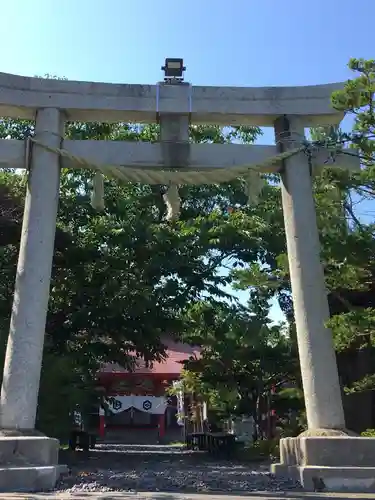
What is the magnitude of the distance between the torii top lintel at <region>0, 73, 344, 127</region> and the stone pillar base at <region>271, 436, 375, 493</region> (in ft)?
16.6

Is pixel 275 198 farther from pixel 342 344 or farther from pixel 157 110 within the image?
pixel 342 344

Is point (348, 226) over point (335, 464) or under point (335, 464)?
over

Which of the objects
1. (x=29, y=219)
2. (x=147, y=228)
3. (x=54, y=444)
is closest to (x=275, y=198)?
(x=147, y=228)

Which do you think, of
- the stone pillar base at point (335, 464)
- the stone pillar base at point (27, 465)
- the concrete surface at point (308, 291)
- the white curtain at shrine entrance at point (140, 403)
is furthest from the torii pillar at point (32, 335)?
the white curtain at shrine entrance at point (140, 403)

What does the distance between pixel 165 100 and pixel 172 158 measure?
3.18 ft

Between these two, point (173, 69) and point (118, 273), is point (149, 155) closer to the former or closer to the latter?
point (173, 69)

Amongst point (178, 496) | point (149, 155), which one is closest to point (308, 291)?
point (149, 155)

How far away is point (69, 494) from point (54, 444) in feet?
3.70

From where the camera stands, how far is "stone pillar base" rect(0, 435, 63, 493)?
21.6ft

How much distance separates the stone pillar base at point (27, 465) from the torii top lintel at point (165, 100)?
5117 mm

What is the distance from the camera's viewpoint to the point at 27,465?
685 cm

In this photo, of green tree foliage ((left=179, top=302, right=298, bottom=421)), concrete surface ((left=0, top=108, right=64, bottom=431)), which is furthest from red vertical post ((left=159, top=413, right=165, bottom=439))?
concrete surface ((left=0, top=108, right=64, bottom=431))

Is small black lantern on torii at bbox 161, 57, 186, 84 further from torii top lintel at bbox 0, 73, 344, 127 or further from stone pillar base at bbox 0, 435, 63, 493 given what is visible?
stone pillar base at bbox 0, 435, 63, 493

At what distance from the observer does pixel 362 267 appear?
7.78 m
